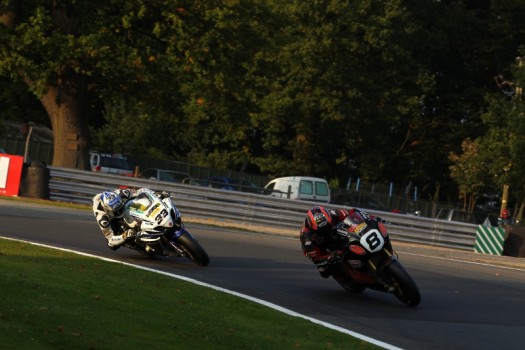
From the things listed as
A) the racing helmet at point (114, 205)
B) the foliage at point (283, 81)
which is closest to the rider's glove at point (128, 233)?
the racing helmet at point (114, 205)

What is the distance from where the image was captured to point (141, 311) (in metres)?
10.5

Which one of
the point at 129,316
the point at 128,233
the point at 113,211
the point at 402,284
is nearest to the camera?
the point at 129,316

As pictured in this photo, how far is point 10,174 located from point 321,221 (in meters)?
19.4

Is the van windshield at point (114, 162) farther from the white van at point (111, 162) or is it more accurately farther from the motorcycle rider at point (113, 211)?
the motorcycle rider at point (113, 211)

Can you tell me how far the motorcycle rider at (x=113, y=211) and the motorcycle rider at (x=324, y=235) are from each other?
271 centimetres

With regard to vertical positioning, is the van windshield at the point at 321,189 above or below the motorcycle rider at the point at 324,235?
above

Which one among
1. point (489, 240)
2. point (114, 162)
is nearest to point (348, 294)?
point (489, 240)

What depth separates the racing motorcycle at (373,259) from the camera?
1336 cm

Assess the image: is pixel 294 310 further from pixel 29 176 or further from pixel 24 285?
pixel 29 176

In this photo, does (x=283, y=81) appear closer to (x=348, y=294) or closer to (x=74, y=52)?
(x=74, y=52)

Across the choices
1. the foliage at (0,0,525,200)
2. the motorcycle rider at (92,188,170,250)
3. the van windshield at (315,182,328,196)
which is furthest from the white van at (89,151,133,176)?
the motorcycle rider at (92,188,170,250)

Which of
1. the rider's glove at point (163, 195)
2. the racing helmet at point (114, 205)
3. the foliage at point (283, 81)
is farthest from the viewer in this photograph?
the foliage at point (283, 81)

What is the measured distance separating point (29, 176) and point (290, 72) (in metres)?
26.4

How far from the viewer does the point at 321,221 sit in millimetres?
13922
